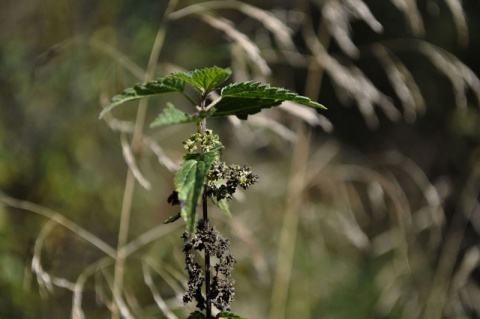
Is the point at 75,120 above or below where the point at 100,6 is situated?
below

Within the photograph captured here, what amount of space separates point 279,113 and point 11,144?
0.93 metres

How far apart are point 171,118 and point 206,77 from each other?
4.5 inches

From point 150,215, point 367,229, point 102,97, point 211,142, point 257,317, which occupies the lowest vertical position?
point 211,142

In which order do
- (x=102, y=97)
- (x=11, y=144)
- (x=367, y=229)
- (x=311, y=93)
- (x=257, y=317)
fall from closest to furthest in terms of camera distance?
1. (x=102, y=97)
2. (x=311, y=93)
3. (x=11, y=144)
4. (x=257, y=317)
5. (x=367, y=229)

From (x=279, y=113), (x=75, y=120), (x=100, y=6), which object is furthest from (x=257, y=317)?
(x=100, y=6)

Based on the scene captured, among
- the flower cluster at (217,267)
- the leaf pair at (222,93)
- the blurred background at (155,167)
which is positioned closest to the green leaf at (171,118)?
the leaf pair at (222,93)

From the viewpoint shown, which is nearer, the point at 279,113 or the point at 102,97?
the point at 102,97

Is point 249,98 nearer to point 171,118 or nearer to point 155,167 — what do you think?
point 171,118

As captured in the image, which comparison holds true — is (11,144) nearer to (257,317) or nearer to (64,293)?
(64,293)

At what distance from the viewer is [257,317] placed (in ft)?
10.8

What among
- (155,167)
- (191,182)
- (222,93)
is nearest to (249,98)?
(222,93)

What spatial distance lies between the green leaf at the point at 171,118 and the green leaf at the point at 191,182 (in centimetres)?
5

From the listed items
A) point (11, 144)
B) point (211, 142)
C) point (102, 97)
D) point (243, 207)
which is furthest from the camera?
point (243, 207)

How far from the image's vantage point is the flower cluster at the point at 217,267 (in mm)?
854
